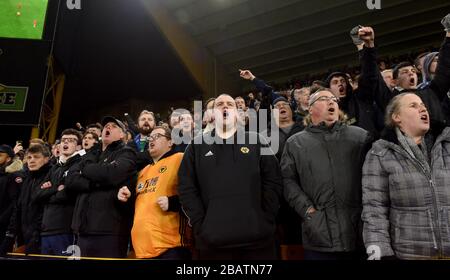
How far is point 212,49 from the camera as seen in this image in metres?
12.1

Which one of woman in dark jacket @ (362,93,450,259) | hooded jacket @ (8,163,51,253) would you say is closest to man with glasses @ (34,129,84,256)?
hooded jacket @ (8,163,51,253)

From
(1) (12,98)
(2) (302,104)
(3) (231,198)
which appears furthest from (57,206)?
(1) (12,98)

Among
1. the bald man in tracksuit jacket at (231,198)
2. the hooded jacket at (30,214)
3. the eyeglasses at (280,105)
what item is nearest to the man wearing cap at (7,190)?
the hooded jacket at (30,214)

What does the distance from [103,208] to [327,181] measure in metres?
1.58

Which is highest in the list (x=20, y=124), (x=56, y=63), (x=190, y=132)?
(x=56, y=63)

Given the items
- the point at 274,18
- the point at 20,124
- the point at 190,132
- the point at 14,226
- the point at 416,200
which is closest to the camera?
the point at 416,200

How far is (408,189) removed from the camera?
78.5 inches

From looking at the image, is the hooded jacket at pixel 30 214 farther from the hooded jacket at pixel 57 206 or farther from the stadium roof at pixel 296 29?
the stadium roof at pixel 296 29

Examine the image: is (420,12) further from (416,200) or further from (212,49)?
(416,200)

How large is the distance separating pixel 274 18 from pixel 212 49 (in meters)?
2.33

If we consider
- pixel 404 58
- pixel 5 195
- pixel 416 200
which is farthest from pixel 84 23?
pixel 416 200

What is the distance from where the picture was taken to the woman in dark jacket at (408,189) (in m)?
1.93

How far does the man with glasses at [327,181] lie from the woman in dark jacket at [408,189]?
141 millimetres

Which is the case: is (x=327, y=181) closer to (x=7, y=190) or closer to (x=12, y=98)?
(x=7, y=190)
